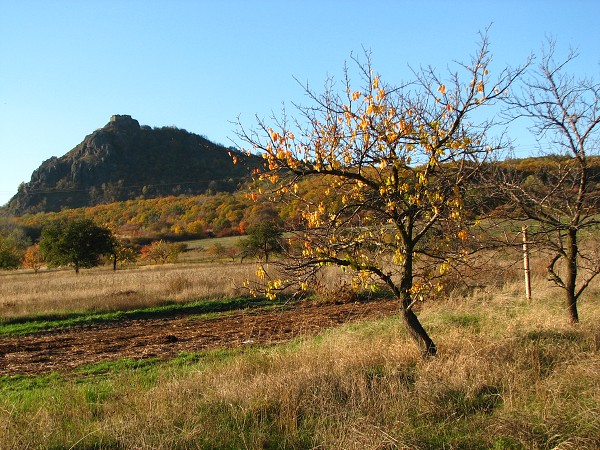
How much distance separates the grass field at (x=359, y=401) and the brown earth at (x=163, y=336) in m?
2.72

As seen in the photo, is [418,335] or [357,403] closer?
[357,403]

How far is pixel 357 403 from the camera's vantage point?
5.72 meters

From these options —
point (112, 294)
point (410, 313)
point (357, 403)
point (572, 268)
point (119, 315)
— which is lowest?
point (119, 315)

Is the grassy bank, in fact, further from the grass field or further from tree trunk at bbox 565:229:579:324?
tree trunk at bbox 565:229:579:324

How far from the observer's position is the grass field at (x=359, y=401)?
16.1 feet

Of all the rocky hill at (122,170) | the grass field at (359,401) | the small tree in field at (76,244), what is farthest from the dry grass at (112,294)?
the rocky hill at (122,170)

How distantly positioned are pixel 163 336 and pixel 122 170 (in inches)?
4372

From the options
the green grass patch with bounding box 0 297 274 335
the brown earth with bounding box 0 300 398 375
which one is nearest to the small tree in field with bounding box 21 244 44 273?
the green grass patch with bounding box 0 297 274 335

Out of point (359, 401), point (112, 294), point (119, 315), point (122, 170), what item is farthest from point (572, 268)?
point (122, 170)

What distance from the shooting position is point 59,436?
4988 mm

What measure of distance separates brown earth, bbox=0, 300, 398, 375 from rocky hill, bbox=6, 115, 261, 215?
76076mm

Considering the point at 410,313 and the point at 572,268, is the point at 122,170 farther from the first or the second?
the point at 410,313

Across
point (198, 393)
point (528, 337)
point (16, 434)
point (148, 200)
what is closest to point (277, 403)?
point (198, 393)

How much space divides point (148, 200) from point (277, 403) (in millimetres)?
90975
